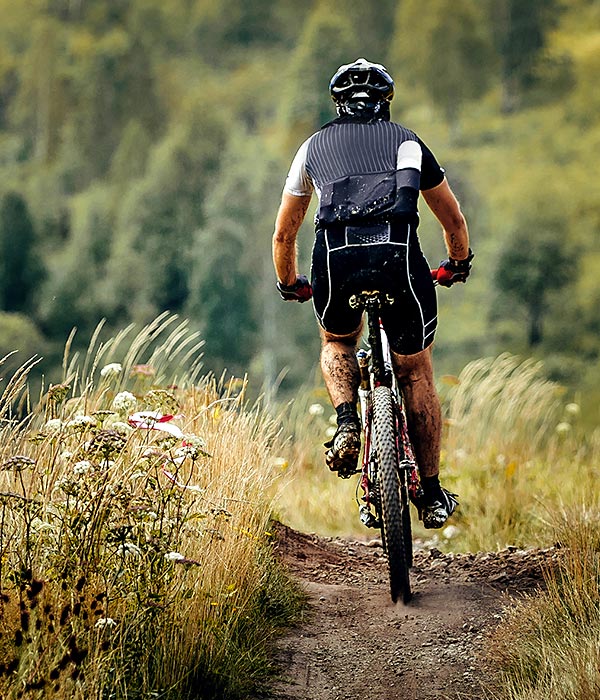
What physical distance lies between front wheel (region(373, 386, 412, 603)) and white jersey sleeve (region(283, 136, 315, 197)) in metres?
0.83

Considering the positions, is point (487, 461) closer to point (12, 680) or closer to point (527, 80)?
point (12, 680)

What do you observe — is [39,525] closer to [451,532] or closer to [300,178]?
[300,178]

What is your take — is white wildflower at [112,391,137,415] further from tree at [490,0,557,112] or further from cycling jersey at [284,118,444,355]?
tree at [490,0,557,112]

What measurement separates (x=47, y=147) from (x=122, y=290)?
950 inches

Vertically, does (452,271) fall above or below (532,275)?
below

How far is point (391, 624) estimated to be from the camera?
4.10m

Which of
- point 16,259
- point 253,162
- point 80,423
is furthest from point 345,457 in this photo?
point 253,162

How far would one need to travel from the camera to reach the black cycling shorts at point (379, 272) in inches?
161

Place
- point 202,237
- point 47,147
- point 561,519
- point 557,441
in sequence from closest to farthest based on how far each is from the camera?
point 561,519, point 557,441, point 202,237, point 47,147

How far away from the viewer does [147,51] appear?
282 feet

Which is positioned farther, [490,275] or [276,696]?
[490,275]

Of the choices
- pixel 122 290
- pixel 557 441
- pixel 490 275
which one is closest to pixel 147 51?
pixel 122 290

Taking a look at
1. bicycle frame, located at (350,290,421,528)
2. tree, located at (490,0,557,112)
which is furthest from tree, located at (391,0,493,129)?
bicycle frame, located at (350,290,421,528)

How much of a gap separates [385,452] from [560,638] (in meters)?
0.91
